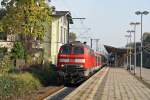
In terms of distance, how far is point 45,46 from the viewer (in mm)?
60250

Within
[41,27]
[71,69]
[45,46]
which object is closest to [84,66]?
[71,69]

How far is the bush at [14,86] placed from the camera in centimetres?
1991

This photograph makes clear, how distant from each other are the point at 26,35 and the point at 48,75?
4444 mm

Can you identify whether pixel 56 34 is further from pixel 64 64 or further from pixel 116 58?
pixel 116 58

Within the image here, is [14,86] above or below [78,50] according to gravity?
below

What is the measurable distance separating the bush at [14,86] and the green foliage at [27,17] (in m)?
9.61

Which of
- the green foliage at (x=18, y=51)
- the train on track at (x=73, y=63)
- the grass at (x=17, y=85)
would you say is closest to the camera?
the grass at (x=17, y=85)

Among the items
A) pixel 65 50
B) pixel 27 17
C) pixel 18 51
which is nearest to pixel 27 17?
pixel 27 17

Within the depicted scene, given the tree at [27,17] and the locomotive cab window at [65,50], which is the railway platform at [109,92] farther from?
the tree at [27,17]

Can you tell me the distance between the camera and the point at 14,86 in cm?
2158

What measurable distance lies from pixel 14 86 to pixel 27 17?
1509 centimetres

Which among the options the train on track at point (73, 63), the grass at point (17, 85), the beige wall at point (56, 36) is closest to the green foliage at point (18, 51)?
the train on track at point (73, 63)

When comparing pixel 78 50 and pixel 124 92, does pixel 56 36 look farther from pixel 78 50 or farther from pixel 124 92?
pixel 124 92

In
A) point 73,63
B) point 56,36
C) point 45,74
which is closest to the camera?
point 73,63
